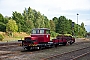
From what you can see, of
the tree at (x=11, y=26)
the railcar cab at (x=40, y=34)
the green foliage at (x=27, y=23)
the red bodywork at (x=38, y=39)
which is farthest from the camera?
the green foliage at (x=27, y=23)

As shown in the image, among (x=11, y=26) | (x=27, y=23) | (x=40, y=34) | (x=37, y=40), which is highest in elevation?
(x=27, y=23)

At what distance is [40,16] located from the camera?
9844 centimetres

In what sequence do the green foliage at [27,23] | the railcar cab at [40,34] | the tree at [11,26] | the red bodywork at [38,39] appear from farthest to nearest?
the green foliage at [27,23]
the tree at [11,26]
the railcar cab at [40,34]
the red bodywork at [38,39]

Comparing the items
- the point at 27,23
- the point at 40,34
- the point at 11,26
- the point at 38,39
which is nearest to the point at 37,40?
the point at 38,39

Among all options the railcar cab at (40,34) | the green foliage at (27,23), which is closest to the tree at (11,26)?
the green foliage at (27,23)

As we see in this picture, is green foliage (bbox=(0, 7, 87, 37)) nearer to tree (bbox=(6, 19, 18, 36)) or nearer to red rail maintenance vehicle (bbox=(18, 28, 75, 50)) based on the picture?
tree (bbox=(6, 19, 18, 36))

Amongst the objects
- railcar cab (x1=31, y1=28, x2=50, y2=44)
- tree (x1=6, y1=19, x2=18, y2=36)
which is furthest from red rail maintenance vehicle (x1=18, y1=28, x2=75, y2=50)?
tree (x1=6, y1=19, x2=18, y2=36)

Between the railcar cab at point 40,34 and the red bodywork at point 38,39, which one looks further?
the railcar cab at point 40,34

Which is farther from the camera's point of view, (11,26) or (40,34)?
(11,26)

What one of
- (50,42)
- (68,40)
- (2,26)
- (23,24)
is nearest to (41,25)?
(23,24)

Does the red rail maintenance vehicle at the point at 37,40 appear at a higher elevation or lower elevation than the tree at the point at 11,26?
lower

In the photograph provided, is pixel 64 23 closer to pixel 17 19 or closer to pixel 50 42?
pixel 17 19

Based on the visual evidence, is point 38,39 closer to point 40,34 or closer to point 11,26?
point 40,34

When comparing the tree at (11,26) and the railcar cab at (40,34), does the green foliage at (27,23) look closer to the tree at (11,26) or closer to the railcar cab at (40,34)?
the tree at (11,26)
